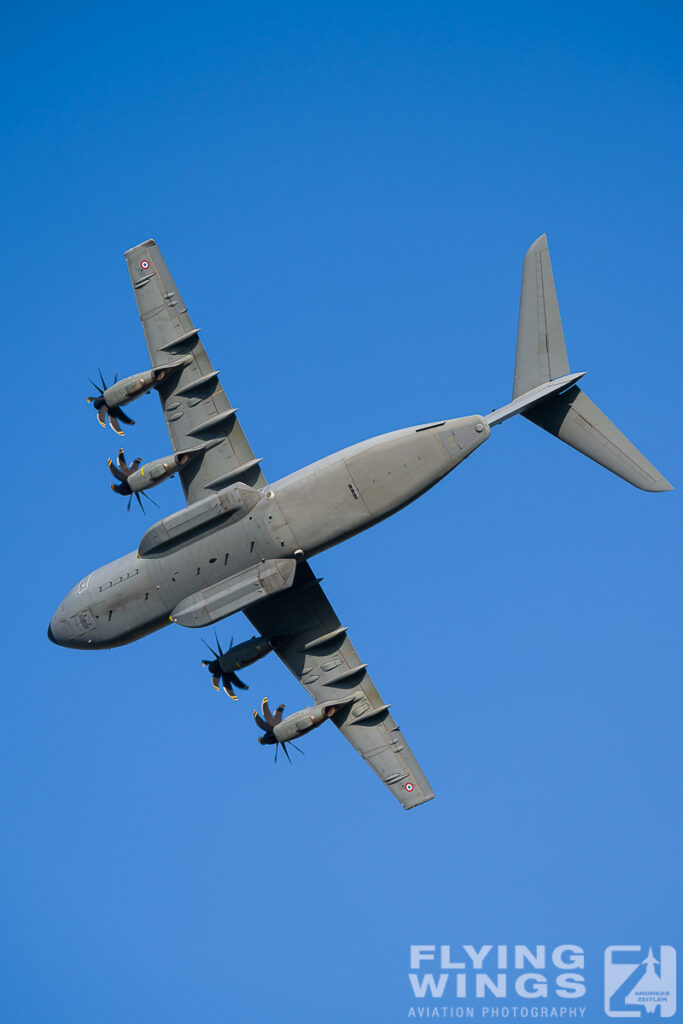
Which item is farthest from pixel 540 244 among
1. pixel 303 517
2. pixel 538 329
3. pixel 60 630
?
pixel 60 630

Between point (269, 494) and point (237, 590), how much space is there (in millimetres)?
Result: 3418

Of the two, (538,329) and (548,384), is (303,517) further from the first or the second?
(538,329)

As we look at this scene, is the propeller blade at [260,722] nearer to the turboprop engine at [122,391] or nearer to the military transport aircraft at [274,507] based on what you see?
the military transport aircraft at [274,507]

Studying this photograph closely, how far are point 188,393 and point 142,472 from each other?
3.12m

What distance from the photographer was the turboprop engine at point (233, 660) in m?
51.2

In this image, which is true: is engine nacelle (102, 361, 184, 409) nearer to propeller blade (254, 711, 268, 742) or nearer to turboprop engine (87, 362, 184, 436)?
turboprop engine (87, 362, 184, 436)

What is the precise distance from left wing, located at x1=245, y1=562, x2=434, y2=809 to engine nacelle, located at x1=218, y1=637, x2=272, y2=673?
74 centimetres

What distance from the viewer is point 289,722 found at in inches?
2012

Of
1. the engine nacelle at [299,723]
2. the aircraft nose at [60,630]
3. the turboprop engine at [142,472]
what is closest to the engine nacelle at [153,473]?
the turboprop engine at [142,472]

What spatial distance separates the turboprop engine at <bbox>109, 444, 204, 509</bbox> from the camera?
4916cm

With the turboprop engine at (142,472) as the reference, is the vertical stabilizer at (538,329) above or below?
above

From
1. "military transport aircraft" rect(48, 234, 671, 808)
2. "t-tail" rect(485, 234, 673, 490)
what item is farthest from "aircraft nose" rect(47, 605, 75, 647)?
"t-tail" rect(485, 234, 673, 490)

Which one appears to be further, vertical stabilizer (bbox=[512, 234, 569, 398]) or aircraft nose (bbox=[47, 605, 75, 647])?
aircraft nose (bbox=[47, 605, 75, 647])

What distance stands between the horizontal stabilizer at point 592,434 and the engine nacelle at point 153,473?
11913 mm
